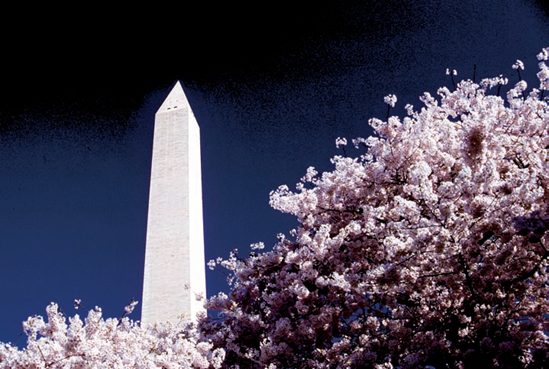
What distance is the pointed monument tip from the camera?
14.1 m

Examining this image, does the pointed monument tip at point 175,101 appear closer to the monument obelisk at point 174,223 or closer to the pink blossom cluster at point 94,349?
the monument obelisk at point 174,223

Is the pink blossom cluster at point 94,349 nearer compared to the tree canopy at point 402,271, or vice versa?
the tree canopy at point 402,271

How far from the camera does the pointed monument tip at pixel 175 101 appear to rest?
14.1 metres

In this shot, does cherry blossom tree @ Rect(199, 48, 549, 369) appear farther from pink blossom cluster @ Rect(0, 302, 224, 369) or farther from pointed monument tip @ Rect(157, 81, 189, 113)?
pointed monument tip @ Rect(157, 81, 189, 113)

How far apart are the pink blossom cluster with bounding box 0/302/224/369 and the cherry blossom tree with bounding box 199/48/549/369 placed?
505 mm

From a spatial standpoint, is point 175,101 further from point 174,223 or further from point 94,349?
point 94,349

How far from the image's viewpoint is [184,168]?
40.8ft

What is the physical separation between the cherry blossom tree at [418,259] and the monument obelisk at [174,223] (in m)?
3.57

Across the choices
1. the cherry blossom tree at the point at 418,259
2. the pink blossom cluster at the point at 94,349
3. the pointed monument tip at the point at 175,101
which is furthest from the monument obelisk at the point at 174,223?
the cherry blossom tree at the point at 418,259

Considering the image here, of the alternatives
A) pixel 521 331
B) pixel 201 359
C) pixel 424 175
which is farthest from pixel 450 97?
pixel 201 359

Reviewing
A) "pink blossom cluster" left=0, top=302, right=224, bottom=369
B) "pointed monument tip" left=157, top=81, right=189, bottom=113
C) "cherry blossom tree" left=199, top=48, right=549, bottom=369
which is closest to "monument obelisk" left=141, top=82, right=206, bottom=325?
"pointed monument tip" left=157, top=81, right=189, bottom=113

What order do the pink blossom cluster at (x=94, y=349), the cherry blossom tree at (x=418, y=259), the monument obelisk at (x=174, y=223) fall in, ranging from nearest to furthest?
the cherry blossom tree at (x=418, y=259), the pink blossom cluster at (x=94, y=349), the monument obelisk at (x=174, y=223)

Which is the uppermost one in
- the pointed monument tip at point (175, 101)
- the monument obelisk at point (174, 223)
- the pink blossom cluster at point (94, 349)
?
the pointed monument tip at point (175, 101)

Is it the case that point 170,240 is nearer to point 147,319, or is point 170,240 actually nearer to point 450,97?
point 147,319
